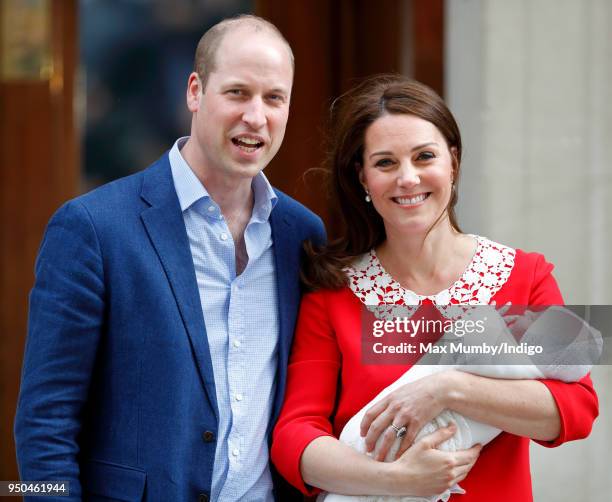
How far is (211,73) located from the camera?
87.3 inches

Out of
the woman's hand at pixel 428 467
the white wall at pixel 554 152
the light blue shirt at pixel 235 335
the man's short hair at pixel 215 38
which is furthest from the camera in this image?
the white wall at pixel 554 152

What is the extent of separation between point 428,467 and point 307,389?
0.33m

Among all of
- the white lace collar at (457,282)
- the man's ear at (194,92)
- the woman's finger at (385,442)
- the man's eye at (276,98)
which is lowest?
the woman's finger at (385,442)

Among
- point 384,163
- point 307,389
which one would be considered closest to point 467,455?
point 307,389

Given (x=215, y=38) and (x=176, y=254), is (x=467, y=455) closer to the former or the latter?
(x=176, y=254)

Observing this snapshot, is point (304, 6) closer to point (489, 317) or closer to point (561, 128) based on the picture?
point (561, 128)

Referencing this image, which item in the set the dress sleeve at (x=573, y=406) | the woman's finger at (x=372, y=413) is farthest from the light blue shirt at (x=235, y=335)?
the dress sleeve at (x=573, y=406)

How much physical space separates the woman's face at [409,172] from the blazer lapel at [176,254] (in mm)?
442

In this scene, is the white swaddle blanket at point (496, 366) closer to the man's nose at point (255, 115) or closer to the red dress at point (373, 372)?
the red dress at point (373, 372)

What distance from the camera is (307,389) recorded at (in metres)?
2.18

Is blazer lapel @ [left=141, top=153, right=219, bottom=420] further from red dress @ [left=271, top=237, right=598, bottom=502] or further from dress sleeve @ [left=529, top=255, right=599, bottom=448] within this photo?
dress sleeve @ [left=529, top=255, right=599, bottom=448]

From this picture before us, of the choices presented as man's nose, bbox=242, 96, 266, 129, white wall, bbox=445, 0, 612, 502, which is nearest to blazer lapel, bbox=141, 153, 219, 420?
man's nose, bbox=242, 96, 266, 129

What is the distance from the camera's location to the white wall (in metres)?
3.14

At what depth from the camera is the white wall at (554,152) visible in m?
3.14
